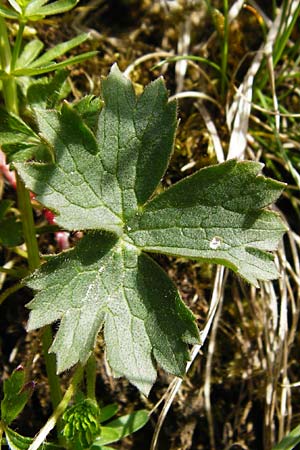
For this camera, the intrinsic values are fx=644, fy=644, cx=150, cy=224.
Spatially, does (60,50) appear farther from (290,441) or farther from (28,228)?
(290,441)

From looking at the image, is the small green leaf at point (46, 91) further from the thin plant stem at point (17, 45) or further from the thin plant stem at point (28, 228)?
the thin plant stem at point (28, 228)

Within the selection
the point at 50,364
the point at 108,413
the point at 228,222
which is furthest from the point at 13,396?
the point at 228,222

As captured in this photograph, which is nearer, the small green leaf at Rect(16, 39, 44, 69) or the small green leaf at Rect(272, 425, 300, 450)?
the small green leaf at Rect(272, 425, 300, 450)

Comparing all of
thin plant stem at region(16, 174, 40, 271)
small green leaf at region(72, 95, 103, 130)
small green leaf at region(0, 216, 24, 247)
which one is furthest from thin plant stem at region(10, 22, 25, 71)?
small green leaf at region(0, 216, 24, 247)

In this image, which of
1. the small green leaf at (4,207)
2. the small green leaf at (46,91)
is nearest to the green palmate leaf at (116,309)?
the small green leaf at (4,207)

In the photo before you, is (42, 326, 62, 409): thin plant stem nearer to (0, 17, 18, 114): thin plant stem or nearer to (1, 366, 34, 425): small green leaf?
(1, 366, 34, 425): small green leaf

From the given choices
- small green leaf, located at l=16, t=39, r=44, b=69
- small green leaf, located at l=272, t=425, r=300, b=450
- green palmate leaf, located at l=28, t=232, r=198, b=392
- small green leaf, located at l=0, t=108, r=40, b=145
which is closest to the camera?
green palmate leaf, located at l=28, t=232, r=198, b=392
